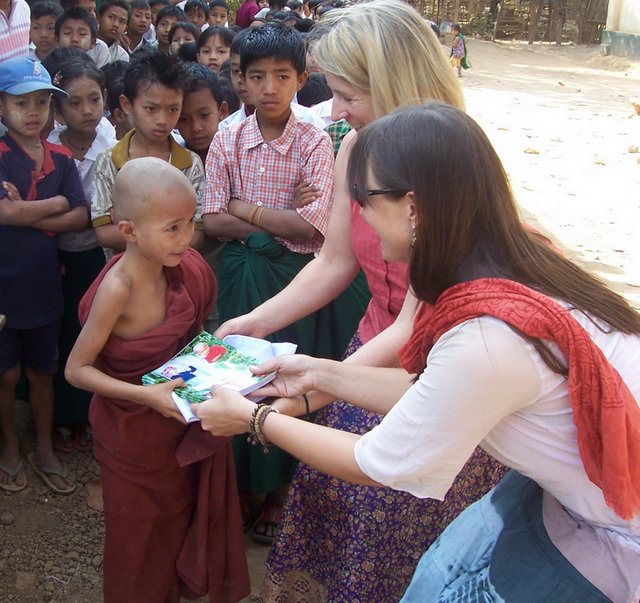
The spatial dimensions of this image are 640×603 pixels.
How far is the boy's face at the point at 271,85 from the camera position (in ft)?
10.2

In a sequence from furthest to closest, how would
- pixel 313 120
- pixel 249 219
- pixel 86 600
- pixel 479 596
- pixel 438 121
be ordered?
pixel 313 120 → pixel 249 219 → pixel 86 600 → pixel 479 596 → pixel 438 121

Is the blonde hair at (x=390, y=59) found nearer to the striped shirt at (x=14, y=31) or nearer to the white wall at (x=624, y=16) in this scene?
the striped shirt at (x=14, y=31)

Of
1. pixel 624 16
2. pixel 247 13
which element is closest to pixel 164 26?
pixel 247 13

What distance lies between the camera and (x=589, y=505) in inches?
60.5

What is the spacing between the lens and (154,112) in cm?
312

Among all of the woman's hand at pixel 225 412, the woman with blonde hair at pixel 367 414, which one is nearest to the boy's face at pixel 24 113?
the woman with blonde hair at pixel 367 414

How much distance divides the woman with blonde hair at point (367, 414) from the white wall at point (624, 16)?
21.7 meters

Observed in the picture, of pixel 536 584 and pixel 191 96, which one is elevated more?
pixel 191 96

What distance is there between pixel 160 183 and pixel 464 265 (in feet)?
3.43

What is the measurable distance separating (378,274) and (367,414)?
45cm

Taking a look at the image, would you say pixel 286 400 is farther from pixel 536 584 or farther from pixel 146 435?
pixel 536 584

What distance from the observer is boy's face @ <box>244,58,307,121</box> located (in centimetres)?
312

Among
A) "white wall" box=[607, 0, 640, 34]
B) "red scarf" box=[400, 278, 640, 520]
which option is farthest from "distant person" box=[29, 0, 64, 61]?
"white wall" box=[607, 0, 640, 34]

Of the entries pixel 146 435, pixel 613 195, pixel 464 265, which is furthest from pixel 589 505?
pixel 613 195
